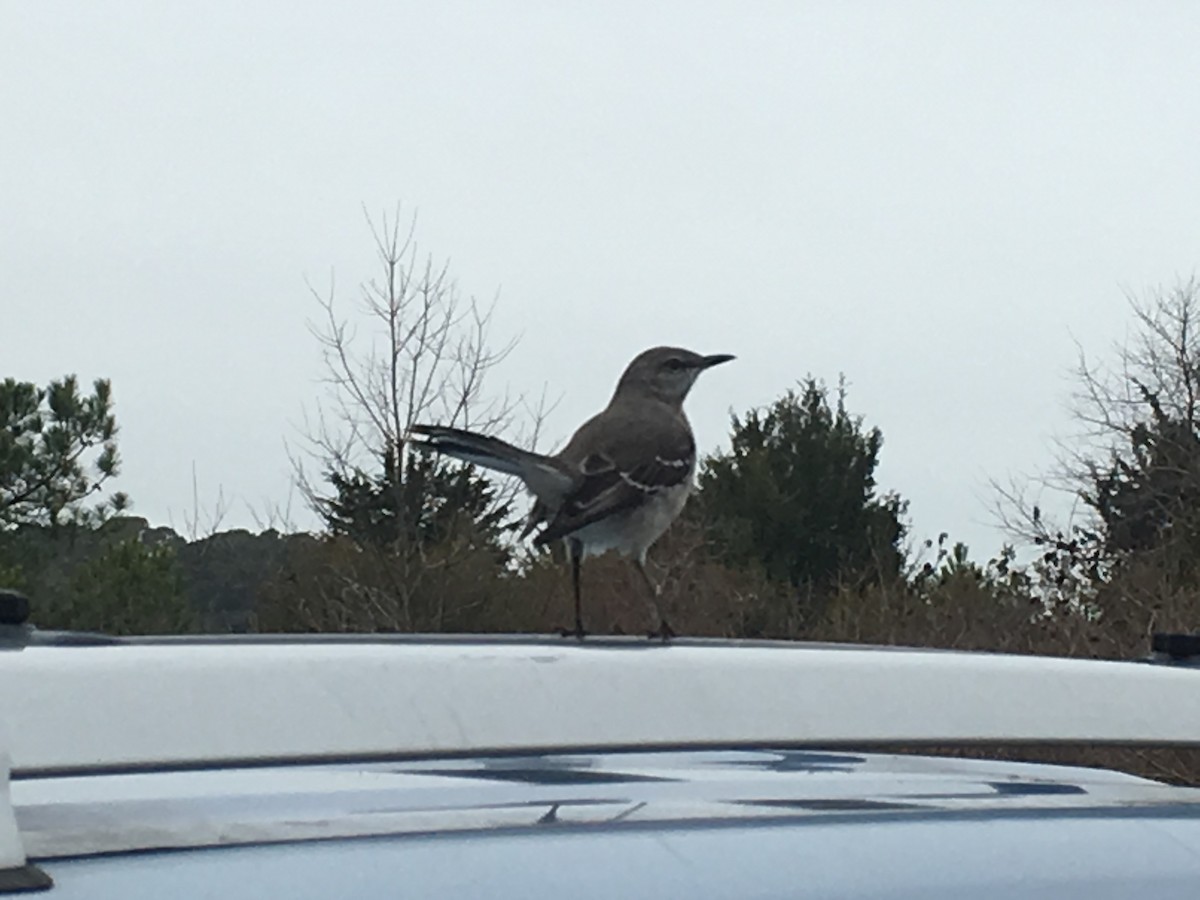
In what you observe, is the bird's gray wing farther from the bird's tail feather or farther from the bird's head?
the bird's head

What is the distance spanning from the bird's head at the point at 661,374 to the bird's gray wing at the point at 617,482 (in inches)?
29.7

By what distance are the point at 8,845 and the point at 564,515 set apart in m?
5.09

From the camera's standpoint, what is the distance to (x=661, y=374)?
304 inches

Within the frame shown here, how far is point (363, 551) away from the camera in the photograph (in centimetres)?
1919

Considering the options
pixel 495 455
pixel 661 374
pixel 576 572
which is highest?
pixel 661 374

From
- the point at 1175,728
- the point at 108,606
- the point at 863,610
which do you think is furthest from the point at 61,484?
the point at 1175,728

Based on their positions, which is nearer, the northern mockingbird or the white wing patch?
the northern mockingbird

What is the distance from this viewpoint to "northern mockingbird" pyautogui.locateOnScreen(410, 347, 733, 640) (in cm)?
616

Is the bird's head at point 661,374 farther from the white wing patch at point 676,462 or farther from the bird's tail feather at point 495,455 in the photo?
the bird's tail feather at point 495,455

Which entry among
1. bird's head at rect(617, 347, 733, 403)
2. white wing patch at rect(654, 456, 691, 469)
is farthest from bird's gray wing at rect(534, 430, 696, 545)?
bird's head at rect(617, 347, 733, 403)

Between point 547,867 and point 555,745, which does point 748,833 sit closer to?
point 547,867

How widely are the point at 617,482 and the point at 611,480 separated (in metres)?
0.03

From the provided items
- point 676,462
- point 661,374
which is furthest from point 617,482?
point 661,374

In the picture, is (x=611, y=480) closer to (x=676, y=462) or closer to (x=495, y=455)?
(x=676, y=462)
